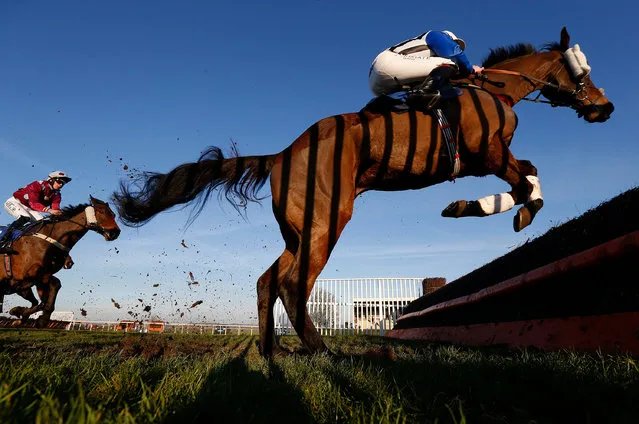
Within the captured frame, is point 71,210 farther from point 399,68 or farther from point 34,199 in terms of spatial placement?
point 399,68

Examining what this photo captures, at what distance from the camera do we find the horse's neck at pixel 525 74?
13.3ft

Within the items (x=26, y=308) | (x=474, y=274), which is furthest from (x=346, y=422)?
(x=26, y=308)

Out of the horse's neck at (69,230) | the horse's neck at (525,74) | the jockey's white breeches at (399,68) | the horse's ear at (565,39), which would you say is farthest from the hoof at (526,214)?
the horse's neck at (69,230)

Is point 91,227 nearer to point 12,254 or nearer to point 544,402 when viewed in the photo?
point 12,254

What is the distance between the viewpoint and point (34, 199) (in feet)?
27.5

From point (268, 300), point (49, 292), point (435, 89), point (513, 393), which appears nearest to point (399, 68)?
point (435, 89)

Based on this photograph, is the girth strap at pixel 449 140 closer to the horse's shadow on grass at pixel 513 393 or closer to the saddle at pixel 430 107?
the saddle at pixel 430 107

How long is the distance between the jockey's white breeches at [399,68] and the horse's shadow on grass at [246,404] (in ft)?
9.69

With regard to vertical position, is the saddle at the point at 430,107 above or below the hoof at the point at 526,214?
above

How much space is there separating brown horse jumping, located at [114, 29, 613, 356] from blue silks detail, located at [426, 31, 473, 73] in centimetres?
30

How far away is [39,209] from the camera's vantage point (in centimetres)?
834

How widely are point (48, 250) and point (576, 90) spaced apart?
8919mm

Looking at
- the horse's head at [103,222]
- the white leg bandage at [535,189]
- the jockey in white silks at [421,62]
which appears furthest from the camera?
the horse's head at [103,222]

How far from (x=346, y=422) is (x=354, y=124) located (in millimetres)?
2814
